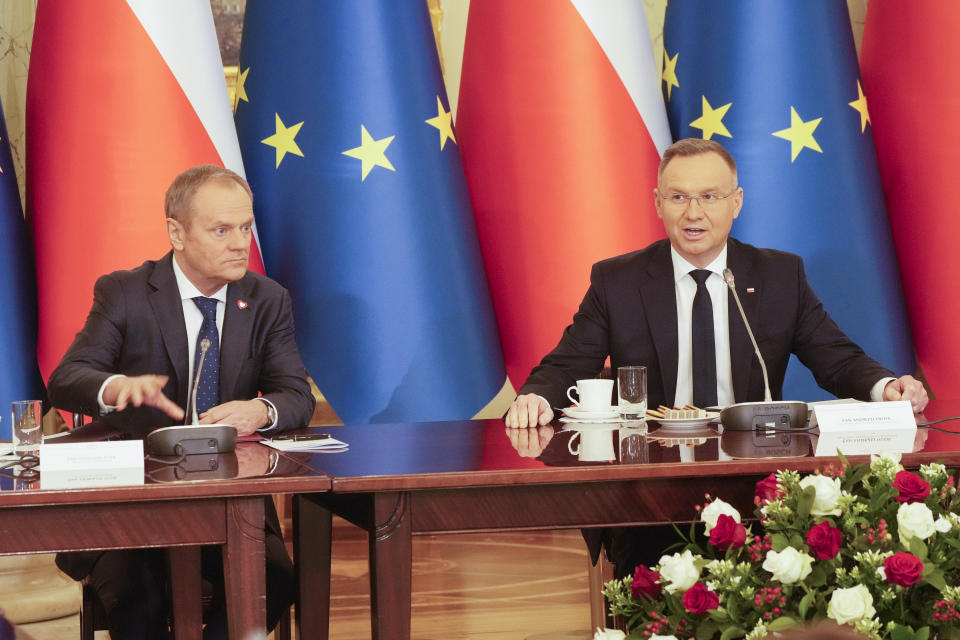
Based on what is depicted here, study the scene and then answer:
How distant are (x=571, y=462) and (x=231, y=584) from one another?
1.83 feet

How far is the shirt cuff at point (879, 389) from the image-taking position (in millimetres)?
2258

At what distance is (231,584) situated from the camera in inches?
61.0

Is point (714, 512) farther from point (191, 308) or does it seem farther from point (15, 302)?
point (15, 302)

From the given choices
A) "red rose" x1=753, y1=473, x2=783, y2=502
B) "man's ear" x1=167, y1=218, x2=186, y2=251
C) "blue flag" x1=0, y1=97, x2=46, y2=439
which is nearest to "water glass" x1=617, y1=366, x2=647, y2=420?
"red rose" x1=753, y1=473, x2=783, y2=502

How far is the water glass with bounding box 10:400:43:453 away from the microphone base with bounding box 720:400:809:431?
127 cm

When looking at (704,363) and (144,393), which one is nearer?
(144,393)

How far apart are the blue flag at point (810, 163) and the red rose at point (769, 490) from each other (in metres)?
1.79

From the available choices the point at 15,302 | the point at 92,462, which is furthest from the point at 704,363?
the point at 15,302

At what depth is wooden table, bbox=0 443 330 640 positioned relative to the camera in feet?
4.83

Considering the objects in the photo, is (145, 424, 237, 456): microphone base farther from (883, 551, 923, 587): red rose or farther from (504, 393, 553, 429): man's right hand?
(883, 551, 923, 587): red rose

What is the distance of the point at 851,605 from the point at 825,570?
4.3 inches

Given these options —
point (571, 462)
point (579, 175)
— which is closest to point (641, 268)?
point (579, 175)

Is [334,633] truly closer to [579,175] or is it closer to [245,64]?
[579,175]

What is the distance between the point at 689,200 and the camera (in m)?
2.51
